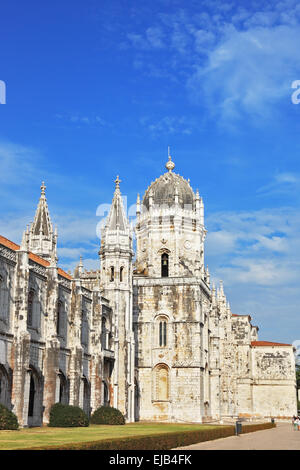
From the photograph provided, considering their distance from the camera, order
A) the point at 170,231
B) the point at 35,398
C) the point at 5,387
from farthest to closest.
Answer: the point at 170,231 < the point at 35,398 < the point at 5,387

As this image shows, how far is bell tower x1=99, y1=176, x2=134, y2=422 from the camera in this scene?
4967 centimetres

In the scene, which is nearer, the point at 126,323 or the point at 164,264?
the point at 126,323

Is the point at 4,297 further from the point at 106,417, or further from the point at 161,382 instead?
the point at 161,382

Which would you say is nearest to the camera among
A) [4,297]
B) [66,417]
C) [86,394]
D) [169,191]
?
[4,297]

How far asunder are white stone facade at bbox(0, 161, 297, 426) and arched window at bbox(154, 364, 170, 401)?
92 mm

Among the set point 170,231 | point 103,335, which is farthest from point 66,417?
point 170,231

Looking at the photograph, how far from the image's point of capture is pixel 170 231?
61750mm

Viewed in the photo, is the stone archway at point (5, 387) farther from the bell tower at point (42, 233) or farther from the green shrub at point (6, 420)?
the bell tower at point (42, 233)

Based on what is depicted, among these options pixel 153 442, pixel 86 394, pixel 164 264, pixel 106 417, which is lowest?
pixel 106 417

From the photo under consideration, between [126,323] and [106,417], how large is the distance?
1115cm
